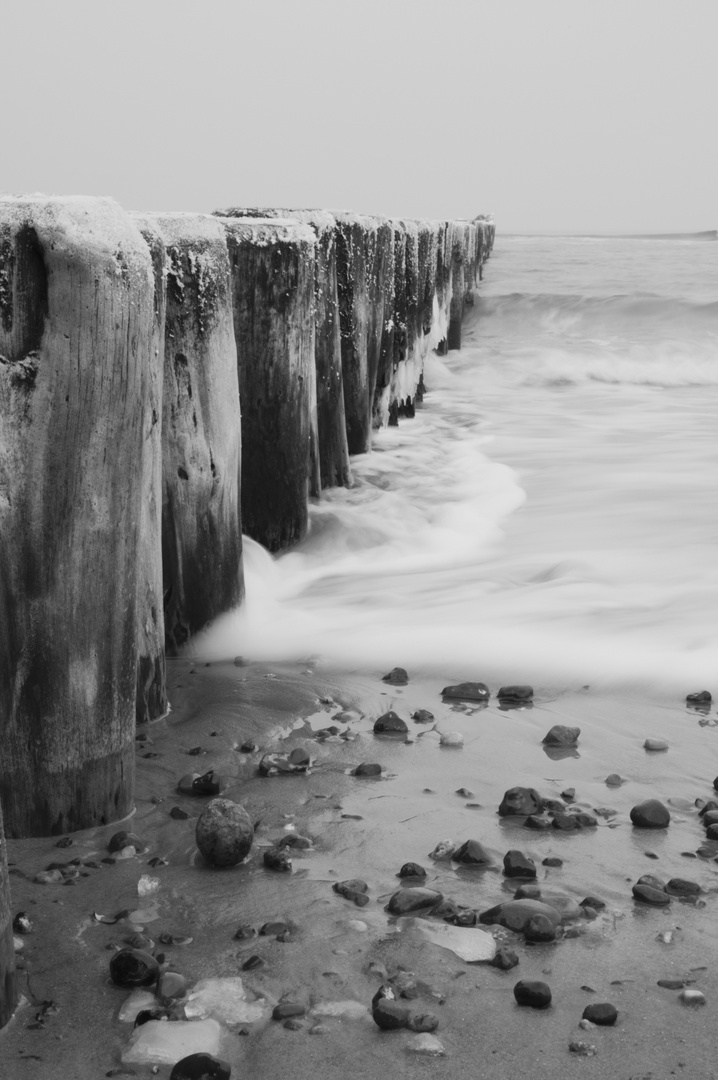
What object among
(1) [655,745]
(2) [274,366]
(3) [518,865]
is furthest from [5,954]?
(2) [274,366]

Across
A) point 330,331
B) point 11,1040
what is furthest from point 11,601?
point 330,331

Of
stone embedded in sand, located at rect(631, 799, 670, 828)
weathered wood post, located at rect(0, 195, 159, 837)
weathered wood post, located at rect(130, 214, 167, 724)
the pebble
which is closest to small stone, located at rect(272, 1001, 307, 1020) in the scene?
weathered wood post, located at rect(0, 195, 159, 837)

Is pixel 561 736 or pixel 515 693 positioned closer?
pixel 561 736

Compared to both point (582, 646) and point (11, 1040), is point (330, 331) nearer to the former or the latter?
point (582, 646)

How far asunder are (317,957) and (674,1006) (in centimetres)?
59

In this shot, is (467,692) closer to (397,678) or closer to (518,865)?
(397,678)

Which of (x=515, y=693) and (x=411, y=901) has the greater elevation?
(x=411, y=901)

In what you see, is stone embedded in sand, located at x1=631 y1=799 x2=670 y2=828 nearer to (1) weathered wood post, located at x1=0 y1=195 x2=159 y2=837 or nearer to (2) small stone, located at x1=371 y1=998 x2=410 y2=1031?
(2) small stone, located at x1=371 y1=998 x2=410 y2=1031

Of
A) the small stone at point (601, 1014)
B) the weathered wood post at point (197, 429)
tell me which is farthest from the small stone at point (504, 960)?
the weathered wood post at point (197, 429)

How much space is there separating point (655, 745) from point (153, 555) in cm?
138

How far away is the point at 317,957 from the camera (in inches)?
78.7

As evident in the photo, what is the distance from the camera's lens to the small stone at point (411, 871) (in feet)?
7.50

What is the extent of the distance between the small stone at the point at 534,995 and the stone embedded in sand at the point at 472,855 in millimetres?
470

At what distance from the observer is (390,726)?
3102 mm
